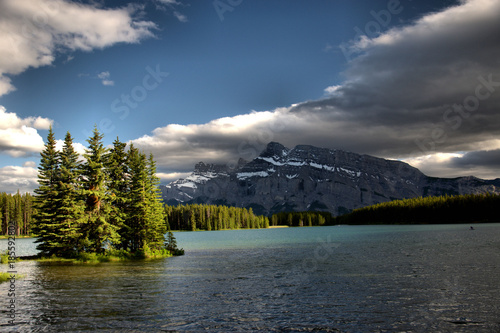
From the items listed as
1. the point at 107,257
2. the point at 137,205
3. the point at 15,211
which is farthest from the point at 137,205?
the point at 15,211

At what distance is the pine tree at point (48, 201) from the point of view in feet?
205

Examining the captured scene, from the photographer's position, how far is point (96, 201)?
6216cm

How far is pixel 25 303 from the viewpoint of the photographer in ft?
95.0

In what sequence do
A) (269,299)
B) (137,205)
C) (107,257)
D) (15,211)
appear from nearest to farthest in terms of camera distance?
(269,299) < (107,257) < (137,205) < (15,211)

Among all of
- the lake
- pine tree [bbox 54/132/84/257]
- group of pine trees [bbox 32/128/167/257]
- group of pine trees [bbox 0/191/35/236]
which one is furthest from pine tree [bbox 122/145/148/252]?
group of pine trees [bbox 0/191/35/236]

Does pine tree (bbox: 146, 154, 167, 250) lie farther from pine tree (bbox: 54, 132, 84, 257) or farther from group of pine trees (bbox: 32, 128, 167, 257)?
pine tree (bbox: 54, 132, 84, 257)

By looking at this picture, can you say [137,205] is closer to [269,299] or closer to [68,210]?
[68,210]

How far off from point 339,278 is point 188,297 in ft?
54.7

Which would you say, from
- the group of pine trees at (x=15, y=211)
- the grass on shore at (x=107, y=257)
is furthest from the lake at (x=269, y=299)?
the group of pine trees at (x=15, y=211)

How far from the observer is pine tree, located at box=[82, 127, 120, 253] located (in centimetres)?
6041

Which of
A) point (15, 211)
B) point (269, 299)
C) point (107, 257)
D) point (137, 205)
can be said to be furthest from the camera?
point (15, 211)

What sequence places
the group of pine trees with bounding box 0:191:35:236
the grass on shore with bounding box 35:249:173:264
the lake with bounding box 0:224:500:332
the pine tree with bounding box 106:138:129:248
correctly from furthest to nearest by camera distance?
the group of pine trees with bounding box 0:191:35:236, the pine tree with bounding box 106:138:129:248, the grass on shore with bounding box 35:249:173:264, the lake with bounding box 0:224:500:332

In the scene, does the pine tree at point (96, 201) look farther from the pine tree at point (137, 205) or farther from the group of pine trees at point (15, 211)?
the group of pine trees at point (15, 211)

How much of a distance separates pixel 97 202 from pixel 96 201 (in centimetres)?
28
